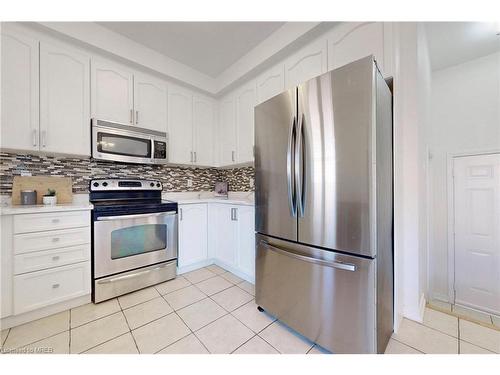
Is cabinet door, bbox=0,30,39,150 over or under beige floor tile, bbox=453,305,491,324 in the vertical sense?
over

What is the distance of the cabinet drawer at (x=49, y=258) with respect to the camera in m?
1.48

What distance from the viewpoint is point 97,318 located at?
1581 millimetres

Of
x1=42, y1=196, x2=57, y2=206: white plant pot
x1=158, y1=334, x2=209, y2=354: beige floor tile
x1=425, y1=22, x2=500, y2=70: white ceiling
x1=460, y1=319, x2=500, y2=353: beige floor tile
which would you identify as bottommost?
x1=158, y1=334, x2=209, y2=354: beige floor tile

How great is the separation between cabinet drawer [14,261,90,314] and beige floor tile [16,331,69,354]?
33 centimetres

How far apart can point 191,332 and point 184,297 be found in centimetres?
52

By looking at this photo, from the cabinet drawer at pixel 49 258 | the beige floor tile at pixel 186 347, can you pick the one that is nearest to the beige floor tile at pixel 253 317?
the beige floor tile at pixel 186 347

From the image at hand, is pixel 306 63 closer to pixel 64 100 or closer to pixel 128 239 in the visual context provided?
pixel 64 100

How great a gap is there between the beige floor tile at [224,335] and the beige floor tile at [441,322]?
134 centimetres

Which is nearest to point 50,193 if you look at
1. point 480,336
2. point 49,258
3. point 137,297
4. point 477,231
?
point 49,258

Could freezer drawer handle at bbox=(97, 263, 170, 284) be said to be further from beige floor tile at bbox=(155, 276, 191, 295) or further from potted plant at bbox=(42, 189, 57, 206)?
potted plant at bbox=(42, 189, 57, 206)

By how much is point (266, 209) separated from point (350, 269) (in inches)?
26.5

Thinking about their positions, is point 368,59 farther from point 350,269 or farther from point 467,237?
point 467,237

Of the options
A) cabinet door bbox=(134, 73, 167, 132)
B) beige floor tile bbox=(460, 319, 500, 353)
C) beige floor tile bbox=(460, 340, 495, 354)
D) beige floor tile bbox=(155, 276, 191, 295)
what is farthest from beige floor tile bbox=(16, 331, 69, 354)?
beige floor tile bbox=(460, 319, 500, 353)

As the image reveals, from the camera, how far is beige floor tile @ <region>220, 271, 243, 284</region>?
2229mm
